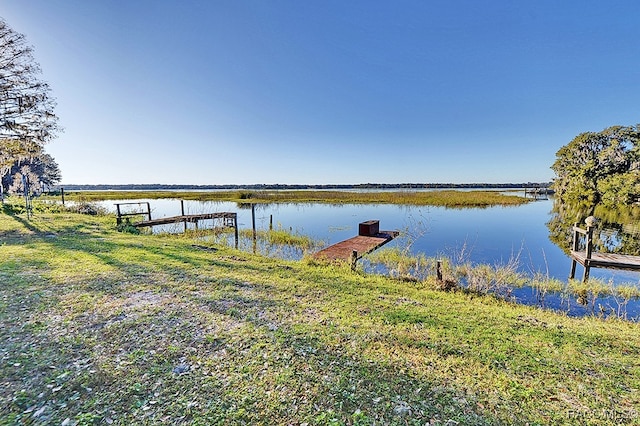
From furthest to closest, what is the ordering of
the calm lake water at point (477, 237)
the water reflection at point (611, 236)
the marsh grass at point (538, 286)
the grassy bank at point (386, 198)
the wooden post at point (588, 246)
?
the grassy bank at point (386, 198), the water reflection at point (611, 236), the calm lake water at point (477, 237), the wooden post at point (588, 246), the marsh grass at point (538, 286)

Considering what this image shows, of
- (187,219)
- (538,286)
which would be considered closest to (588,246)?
(538,286)

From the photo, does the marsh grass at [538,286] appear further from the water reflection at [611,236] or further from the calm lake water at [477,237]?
the water reflection at [611,236]

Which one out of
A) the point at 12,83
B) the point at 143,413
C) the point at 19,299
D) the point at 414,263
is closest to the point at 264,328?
the point at 143,413

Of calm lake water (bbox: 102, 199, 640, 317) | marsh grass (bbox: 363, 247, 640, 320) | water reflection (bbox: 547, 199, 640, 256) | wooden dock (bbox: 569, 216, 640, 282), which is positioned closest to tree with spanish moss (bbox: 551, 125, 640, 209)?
water reflection (bbox: 547, 199, 640, 256)

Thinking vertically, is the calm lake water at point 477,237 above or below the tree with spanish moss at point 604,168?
below

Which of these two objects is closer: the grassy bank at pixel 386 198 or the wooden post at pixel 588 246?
the wooden post at pixel 588 246

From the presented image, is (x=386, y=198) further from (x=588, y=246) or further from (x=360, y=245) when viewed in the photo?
(x=588, y=246)

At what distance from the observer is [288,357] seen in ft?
10.8

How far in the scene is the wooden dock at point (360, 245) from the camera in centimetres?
1035

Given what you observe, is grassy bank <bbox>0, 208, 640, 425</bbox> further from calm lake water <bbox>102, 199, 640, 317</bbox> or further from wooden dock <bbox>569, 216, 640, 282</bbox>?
wooden dock <bbox>569, 216, 640, 282</bbox>

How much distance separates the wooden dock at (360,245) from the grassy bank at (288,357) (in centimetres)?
399

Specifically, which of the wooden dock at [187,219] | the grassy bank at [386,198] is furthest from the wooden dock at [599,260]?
the grassy bank at [386,198]

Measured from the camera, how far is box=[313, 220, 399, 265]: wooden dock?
10.4 m

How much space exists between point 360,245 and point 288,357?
31.5 ft
